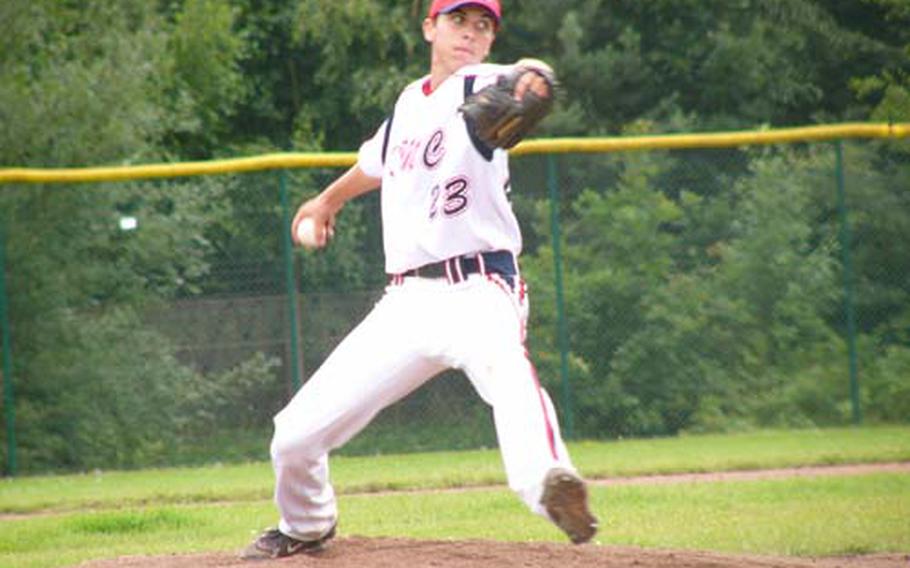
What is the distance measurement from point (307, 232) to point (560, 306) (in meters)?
7.93

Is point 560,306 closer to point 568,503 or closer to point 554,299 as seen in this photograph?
point 554,299

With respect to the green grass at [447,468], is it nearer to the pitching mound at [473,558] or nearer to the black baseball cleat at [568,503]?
→ the pitching mound at [473,558]

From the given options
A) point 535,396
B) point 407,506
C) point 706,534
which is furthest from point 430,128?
point 407,506

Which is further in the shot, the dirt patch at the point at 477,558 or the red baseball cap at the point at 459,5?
the dirt patch at the point at 477,558

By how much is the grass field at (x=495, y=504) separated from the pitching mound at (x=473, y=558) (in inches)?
53.1

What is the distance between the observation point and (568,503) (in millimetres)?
5555

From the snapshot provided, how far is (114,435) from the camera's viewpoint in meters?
14.0

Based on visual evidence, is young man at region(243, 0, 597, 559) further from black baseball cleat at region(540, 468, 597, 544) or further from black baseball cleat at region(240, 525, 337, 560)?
black baseball cleat at region(240, 525, 337, 560)

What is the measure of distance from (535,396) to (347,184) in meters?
1.36

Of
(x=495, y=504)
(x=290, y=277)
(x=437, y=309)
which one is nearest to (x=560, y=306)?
(x=290, y=277)

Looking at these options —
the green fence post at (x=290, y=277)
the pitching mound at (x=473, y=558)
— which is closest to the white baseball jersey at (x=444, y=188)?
the pitching mound at (x=473, y=558)

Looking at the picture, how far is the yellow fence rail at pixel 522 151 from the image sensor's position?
14.0 meters

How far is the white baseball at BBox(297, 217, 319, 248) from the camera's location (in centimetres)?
650

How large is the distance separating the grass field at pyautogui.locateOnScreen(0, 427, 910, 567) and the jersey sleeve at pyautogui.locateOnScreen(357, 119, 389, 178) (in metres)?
2.57
